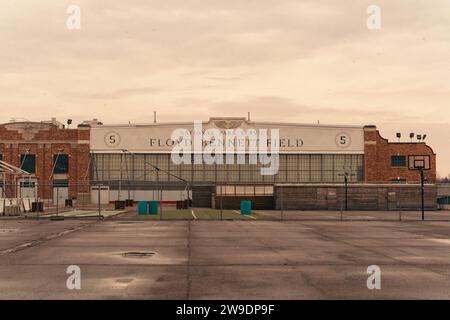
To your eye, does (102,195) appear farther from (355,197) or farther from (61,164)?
(355,197)

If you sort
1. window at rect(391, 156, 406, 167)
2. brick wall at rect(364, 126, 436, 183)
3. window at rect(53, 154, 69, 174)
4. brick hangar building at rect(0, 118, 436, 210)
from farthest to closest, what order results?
window at rect(391, 156, 406, 167)
window at rect(53, 154, 69, 174)
brick wall at rect(364, 126, 436, 183)
brick hangar building at rect(0, 118, 436, 210)

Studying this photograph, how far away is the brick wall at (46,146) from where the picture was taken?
266 feet

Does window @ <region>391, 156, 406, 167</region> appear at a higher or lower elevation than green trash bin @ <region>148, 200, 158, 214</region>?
higher

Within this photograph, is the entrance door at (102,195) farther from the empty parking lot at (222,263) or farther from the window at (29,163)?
the empty parking lot at (222,263)

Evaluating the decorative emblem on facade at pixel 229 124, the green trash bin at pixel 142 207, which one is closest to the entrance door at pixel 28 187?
the green trash bin at pixel 142 207

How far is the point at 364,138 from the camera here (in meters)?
81.1

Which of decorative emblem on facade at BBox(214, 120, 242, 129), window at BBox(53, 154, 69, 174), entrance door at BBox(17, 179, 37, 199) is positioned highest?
decorative emblem on facade at BBox(214, 120, 242, 129)

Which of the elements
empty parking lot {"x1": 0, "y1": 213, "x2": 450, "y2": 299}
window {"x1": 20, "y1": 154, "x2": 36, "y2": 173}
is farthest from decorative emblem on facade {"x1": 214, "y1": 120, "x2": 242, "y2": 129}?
empty parking lot {"x1": 0, "y1": 213, "x2": 450, "y2": 299}

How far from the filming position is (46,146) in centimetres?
8138

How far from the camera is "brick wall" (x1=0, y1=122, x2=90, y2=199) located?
8106 cm

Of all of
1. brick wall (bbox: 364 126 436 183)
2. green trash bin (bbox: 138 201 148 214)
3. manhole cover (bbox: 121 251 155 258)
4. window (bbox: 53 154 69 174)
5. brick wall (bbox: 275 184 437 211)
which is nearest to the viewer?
manhole cover (bbox: 121 251 155 258)

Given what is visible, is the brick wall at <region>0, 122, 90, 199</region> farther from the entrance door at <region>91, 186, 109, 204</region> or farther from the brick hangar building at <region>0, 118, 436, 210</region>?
the entrance door at <region>91, 186, 109, 204</region>

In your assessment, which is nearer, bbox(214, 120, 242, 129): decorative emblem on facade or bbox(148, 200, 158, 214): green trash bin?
bbox(148, 200, 158, 214): green trash bin
